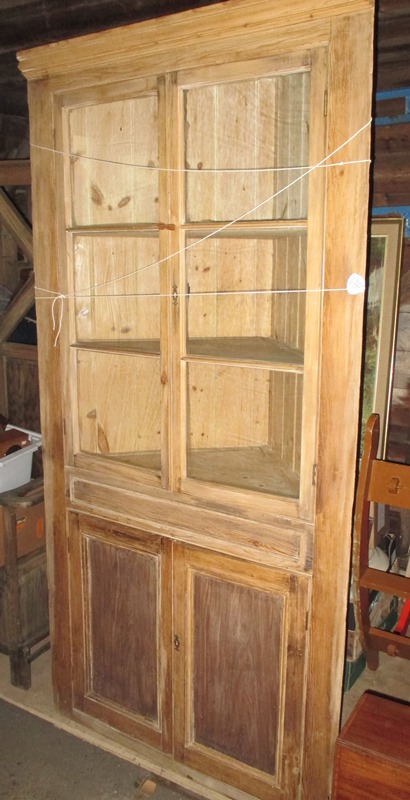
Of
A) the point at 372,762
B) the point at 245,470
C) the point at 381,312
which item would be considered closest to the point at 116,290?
the point at 245,470

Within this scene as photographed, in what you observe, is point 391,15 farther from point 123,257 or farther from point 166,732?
point 166,732

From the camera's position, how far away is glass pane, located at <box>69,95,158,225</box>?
1996 millimetres

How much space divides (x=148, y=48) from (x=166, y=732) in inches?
84.0

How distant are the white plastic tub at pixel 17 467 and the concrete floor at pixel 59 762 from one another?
83 centimetres

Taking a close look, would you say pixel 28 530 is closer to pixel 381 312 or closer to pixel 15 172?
pixel 15 172

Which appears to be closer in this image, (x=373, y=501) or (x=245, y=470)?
(x=245, y=470)

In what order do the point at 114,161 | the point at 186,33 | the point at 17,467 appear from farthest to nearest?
the point at 17,467
the point at 114,161
the point at 186,33

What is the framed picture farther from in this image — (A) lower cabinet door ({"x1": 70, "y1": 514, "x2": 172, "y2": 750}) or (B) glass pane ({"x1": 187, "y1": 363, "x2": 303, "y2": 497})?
(A) lower cabinet door ({"x1": 70, "y1": 514, "x2": 172, "y2": 750})

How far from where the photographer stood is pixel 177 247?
6.02ft

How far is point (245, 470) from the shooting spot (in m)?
2.05

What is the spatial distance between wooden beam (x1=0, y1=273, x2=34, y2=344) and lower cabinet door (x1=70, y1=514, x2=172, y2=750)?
1370 mm

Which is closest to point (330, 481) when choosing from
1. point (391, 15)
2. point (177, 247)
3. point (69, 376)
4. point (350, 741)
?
point (350, 741)

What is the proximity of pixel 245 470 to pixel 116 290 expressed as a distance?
30.1 inches

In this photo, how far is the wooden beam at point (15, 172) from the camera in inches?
113
